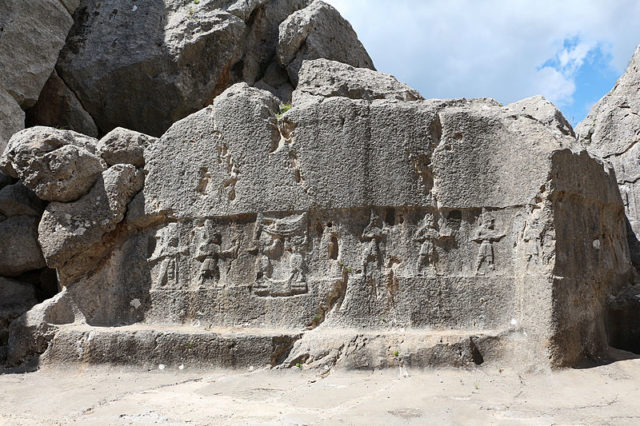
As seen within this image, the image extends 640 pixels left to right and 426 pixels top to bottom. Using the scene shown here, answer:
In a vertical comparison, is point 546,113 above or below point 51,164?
above

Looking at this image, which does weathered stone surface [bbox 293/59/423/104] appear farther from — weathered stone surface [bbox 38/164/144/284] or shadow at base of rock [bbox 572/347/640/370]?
shadow at base of rock [bbox 572/347/640/370]

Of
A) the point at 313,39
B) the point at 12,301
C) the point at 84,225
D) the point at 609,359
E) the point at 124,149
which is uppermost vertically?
the point at 313,39

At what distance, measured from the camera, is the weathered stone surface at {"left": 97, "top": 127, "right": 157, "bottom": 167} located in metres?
7.18

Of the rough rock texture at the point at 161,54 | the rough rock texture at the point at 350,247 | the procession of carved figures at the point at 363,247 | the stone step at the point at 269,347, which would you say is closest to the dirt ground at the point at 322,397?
the stone step at the point at 269,347

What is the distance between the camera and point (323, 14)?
33.8 feet

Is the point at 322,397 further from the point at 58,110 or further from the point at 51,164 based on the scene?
the point at 58,110

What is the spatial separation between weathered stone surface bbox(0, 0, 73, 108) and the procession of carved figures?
4.80 metres

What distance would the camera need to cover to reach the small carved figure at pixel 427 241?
20.6 feet

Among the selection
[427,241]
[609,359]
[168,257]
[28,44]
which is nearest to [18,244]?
[168,257]

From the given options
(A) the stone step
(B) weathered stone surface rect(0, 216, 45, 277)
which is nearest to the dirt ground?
(A) the stone step

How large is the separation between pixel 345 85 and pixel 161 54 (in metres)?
4.57

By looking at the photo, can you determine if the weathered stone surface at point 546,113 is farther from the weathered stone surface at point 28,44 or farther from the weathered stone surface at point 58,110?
the weathered stone surface at point 28,44

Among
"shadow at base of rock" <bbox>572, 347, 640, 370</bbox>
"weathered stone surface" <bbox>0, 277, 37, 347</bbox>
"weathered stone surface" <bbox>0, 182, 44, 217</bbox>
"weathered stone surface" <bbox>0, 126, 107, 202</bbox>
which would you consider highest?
"weathered stone surface" <bbox>0, 126, 107, 202</bbox>

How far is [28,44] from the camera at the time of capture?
935cm
